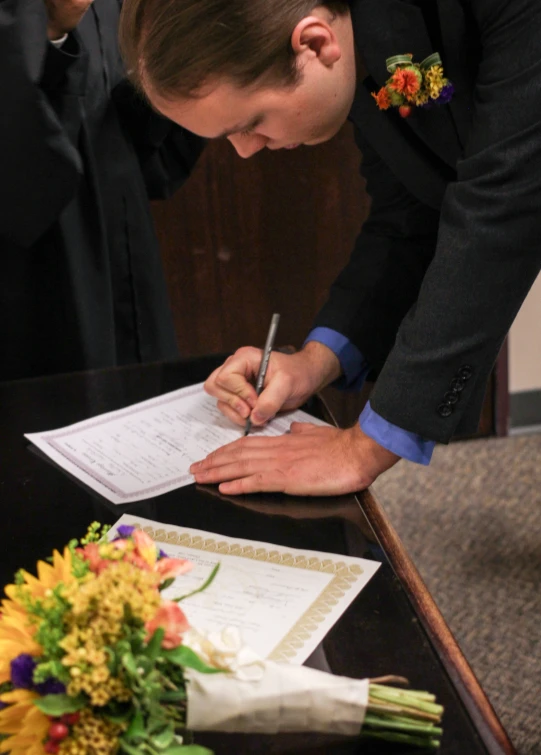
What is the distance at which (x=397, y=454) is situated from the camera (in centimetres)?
113

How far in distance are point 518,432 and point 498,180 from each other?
7.01ft

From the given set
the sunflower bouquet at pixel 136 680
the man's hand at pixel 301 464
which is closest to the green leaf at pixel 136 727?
the sunflower bouquet at pixel 136 680

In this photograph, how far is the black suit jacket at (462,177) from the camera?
98cm

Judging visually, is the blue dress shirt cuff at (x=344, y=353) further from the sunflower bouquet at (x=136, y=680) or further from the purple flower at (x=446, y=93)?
the sunflower bouquet at (x=136, y=680)

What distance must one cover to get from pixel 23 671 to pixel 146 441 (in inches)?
27.4

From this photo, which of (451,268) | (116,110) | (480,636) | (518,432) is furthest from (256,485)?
(518,432)

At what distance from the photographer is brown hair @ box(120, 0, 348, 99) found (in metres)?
0.97

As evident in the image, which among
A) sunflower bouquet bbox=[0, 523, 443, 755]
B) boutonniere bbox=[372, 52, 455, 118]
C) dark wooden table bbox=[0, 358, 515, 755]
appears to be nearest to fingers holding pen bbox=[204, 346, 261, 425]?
dark wooden table bbox=[0, 358, 515, 755]

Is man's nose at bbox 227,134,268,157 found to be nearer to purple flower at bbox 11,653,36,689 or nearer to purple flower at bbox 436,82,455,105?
purple flower at bbox 436,82,455,105

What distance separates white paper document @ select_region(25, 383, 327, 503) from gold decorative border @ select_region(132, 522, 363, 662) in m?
0.12

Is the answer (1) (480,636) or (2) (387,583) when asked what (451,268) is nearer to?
(2) (387,583)

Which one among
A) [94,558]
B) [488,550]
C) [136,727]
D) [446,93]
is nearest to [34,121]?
[446,93]

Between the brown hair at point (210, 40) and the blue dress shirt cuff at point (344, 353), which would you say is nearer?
the brown hair at point (210, 40)

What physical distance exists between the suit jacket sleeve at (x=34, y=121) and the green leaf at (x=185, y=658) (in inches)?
46.9
